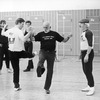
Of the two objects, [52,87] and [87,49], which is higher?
[87,49]

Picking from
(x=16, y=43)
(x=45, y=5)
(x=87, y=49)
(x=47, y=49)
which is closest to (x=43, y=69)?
(x=47, y=49)

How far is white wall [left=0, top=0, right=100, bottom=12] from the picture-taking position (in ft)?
41.7

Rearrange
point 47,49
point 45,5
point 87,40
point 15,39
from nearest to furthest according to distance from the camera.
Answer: point 87,40 < point 47,49 < point 15,39 < point 45,5

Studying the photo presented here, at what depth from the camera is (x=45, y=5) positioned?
43.4ft

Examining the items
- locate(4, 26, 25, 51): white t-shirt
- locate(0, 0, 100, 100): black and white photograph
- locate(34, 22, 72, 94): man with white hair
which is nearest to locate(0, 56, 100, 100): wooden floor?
locate(0, 0, 100, 100): black and white photograph

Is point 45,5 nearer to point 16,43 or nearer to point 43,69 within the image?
point 16,43

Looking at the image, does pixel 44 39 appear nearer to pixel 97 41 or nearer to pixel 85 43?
pixel 85 43

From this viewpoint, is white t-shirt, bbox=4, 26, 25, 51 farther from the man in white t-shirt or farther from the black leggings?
the black leggings

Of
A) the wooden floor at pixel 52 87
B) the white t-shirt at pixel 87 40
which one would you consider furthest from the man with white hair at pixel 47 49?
the white t-shirt at pixel 87 40

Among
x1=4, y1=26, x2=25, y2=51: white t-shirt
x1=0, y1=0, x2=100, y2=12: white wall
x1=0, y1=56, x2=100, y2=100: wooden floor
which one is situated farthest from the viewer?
x1=0, y1=0, x2=100, y2=12: white wall

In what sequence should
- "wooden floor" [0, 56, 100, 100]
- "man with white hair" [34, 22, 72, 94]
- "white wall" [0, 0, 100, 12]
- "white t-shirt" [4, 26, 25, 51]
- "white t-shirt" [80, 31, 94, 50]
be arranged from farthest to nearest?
"white wall" [0, 0, 100, 12] → "white t-shirt" [4, 26, 25, 51] → "man with white hair" [34, 22, 72, 94] → "wooden floor" [0, 56, 100, 100] → "white t-shirt" [80, 31, 94, 50]

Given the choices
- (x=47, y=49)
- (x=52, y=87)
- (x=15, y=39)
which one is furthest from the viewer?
(x=52, y=87)

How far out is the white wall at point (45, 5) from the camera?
12.7 meters

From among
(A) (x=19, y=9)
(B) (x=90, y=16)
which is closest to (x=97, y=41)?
(B) (x=90, y=16)
